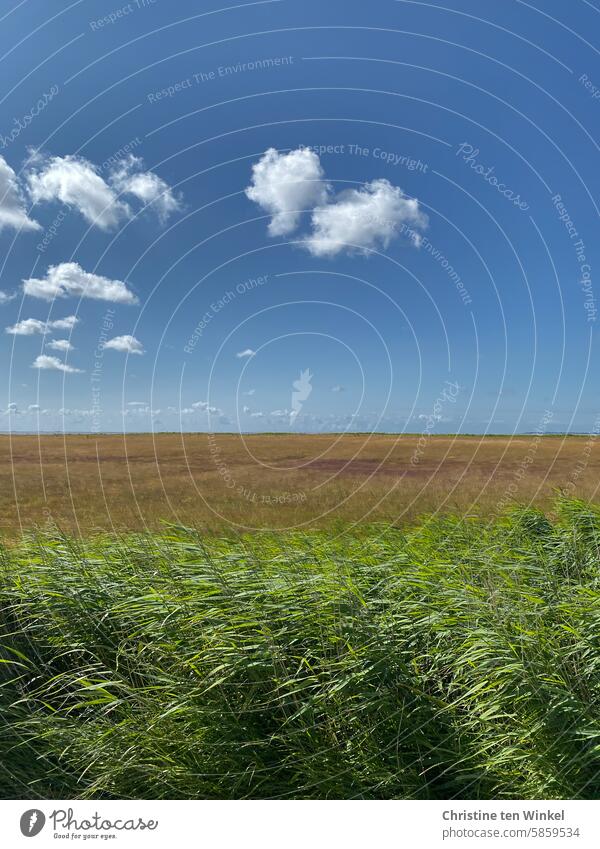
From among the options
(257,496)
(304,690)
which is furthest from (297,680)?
(257,496)

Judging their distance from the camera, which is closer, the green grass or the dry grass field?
the green grass

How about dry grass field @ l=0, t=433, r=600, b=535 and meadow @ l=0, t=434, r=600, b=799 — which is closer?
meadow @ l=0, t=434, r=600, b=799

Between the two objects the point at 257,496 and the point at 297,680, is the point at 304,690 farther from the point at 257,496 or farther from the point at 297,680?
the point at 257,496

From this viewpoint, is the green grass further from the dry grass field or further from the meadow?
the dry grass field

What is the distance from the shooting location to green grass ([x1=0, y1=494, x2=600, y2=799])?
14.6ft

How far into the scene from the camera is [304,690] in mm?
4945

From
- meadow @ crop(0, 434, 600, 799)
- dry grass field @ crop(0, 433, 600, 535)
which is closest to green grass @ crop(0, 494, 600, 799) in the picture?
meadow @ crop(0, 434, 600, 799)

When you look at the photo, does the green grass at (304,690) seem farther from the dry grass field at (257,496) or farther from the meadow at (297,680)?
the dry grass field at (257,496)

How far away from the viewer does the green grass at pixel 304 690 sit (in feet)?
14.6

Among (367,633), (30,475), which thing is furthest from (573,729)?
(30,475)

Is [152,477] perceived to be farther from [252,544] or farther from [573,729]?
[573,729]

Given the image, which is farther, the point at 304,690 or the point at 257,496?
the point at 257,496

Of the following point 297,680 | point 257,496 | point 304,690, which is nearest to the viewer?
point 297,680

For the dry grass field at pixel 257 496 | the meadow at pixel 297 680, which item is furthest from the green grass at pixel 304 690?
the dry grass field at pixel 257 496
